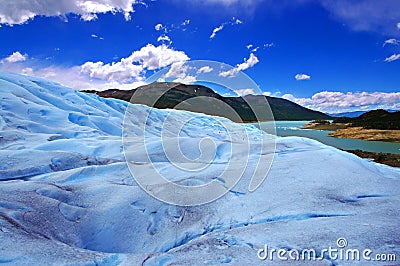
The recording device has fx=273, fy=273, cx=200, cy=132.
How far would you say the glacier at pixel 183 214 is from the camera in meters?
3.34

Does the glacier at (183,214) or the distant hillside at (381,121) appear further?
the distant hillside at (381,121)

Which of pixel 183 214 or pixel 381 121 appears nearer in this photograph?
pixel 183 214

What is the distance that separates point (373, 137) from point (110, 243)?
5618cm

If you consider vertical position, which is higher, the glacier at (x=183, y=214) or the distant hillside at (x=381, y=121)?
the distant hillside at (x=381, y=121)

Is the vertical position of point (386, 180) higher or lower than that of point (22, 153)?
lower

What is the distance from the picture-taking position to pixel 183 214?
4.84 m

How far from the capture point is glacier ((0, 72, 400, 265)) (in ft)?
11.0

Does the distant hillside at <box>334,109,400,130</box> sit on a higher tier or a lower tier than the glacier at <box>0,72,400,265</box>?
higher

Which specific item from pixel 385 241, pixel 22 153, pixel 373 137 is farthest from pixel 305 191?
pixel 373 137

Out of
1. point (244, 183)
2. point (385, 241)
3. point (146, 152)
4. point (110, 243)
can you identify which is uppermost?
point (146, 152)

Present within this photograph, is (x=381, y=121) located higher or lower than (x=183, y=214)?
higher

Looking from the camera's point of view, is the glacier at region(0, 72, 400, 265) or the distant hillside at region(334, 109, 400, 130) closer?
the glacier at region(0, 72, 400, 265)

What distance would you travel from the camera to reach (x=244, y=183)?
584 cm

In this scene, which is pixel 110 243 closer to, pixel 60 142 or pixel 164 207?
pixel 164 207
